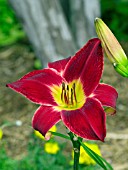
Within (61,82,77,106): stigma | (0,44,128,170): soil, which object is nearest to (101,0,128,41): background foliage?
(0,44,128,170): soil

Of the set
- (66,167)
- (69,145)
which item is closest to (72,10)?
(69,145)

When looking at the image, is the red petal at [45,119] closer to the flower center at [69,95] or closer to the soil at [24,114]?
the flower center at [69,95]

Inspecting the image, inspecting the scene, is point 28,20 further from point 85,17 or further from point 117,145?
point 117,145

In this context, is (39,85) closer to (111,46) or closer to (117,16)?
(111,46)

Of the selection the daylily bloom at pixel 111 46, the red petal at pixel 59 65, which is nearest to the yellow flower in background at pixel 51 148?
the red petal at pixel 59 65

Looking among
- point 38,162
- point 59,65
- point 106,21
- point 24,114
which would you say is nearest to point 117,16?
point 106,21

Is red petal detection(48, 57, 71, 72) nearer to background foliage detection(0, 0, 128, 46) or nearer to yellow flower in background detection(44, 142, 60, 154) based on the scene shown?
yellow flower in background detection(44, 142, 60, 154)
